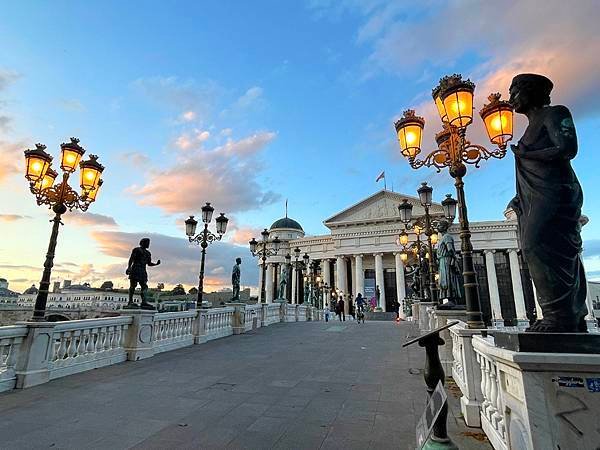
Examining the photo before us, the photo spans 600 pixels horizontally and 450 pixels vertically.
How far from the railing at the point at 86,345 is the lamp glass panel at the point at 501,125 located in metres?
10.1

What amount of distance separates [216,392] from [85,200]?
19.9 ft

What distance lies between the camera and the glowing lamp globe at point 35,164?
788 cm

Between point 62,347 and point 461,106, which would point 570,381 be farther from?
point 62,347

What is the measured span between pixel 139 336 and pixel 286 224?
72.8 meters

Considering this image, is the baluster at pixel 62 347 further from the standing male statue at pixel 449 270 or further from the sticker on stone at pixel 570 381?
the standing male statue at pixel 449 270

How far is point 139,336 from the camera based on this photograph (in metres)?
9.57

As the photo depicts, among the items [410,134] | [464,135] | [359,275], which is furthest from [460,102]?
[359,275]

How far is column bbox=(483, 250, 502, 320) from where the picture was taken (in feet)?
169

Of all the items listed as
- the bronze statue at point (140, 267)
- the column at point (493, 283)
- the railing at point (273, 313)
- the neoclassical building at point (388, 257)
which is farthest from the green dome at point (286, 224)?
the bronze statue at point (140, 267)

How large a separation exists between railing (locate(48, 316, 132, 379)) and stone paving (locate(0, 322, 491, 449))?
35 cm

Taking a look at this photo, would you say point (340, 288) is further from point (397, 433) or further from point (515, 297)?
point (397, 433)

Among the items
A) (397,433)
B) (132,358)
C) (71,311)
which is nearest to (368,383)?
(397,433)

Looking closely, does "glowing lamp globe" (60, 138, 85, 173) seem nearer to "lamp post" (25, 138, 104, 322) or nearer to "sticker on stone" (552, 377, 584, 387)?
"lamp post" (25, 138, 104, 322)

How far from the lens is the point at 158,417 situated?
4.78 meters
